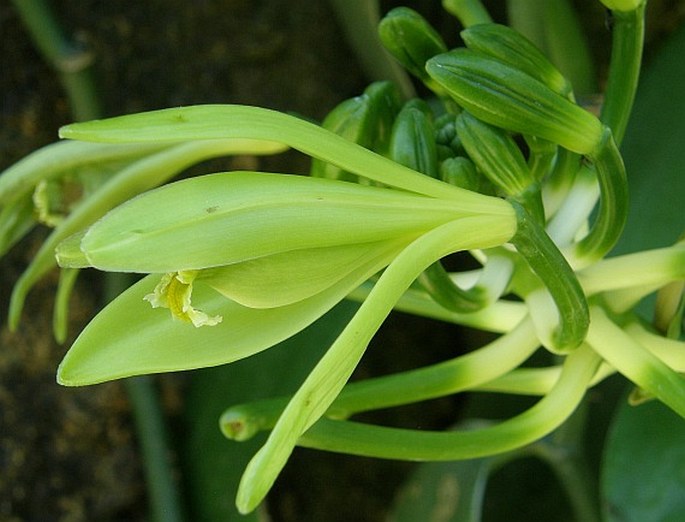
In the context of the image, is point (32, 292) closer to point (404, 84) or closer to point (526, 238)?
point (404, 84)

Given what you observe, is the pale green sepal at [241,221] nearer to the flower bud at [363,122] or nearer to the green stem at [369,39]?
the flower bud at [363,122]

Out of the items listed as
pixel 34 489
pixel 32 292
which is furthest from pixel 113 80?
pixel 34 489

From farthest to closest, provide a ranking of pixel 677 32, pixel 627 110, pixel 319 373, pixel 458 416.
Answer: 1. pixel 458 416
2. pixel 677 32
3. pixel 627 110
4. pixel 319 373

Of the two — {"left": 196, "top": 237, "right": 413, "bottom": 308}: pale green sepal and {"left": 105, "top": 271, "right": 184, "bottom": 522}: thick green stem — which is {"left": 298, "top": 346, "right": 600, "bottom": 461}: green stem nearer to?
{"left": 196, "top": 237, "right": 413, "bottom": 308}: pale green sepal

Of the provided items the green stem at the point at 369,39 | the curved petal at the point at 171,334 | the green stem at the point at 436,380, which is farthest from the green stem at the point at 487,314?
the green stem at the point at 369,39

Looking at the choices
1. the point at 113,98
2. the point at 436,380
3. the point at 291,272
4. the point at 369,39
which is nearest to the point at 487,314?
the point at 436,380

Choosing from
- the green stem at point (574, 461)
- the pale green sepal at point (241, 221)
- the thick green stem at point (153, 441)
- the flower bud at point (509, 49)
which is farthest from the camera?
the thick green stem at point (153, 441)

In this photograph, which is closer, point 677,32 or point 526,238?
point 526,238
